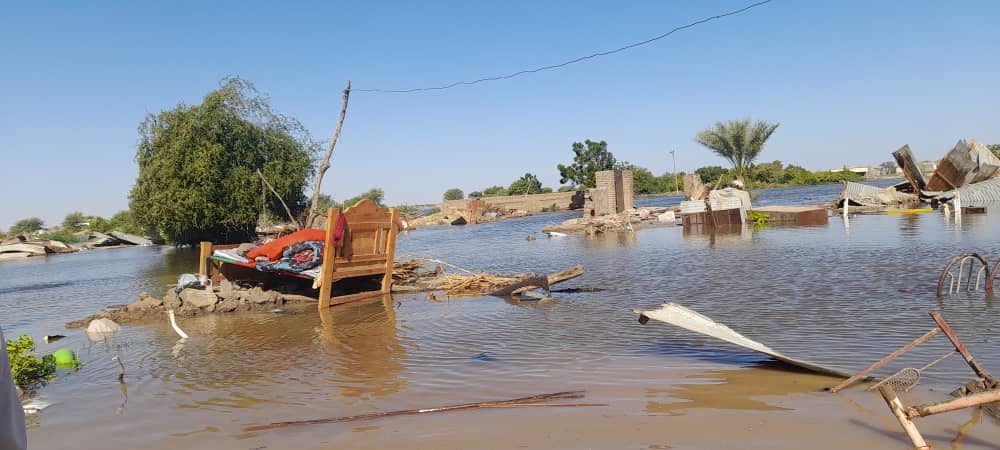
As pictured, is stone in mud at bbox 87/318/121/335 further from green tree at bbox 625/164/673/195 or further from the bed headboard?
green tree at bbox 625/164/673/195

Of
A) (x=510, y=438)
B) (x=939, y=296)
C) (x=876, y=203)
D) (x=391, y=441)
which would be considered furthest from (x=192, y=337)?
(x=876, y=203)

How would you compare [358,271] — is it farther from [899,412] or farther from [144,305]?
[899,412]

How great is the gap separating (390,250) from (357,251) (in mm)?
758

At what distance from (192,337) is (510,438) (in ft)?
18.9

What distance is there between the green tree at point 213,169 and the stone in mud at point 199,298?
2132 cm

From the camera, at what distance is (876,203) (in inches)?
1044

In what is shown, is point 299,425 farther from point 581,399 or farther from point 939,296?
point 939,296

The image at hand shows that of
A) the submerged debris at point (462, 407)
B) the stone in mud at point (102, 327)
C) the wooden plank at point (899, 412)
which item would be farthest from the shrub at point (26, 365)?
the wooden plank at point (899, 412)

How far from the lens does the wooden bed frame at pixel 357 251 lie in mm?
9414

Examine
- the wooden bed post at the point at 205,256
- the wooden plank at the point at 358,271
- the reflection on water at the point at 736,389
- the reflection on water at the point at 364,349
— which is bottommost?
the reflection on water at the point at 364,349

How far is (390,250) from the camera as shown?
35.2ft

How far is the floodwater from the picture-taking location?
12.5ft

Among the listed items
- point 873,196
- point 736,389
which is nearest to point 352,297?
point 736,389

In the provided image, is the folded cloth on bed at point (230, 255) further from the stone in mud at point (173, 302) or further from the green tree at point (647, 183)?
the green tree at point (647, 183)
